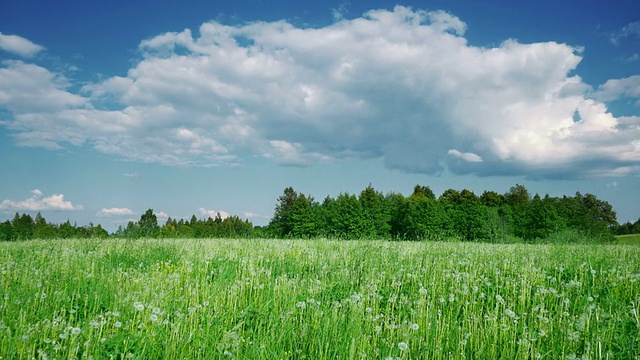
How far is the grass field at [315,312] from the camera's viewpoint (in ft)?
13.4

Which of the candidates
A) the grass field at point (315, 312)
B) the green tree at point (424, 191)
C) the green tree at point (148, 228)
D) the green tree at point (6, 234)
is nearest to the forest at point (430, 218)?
the green tree at point (424, 191)

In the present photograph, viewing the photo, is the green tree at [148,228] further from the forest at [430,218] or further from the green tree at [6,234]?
the forest at [430,218]

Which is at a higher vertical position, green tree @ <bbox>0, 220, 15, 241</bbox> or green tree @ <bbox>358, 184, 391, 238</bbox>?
green tree @ <bbox>358, 184, 391, 238</bbox>

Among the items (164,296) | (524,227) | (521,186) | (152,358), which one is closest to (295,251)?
(164,296)

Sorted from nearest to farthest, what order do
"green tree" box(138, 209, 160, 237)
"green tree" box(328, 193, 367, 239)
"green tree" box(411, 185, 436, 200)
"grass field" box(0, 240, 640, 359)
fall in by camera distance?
"grass field" box(0, 240, 640, 359) < "green tree" box(138, 209, 160, 237) < "green tree" box(328, 193, 367, 239) < "green tree" box(411, 185, 436, 200)

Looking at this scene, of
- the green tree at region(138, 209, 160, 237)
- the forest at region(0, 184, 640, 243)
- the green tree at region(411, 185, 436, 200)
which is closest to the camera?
the green tree at region(138, 209, 160, 237)

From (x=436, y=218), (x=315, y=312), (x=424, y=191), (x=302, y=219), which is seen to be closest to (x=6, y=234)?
(x=315, y=312)

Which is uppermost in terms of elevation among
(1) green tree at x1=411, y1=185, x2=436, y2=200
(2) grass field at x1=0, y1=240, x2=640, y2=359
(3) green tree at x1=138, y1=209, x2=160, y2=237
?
(1) green tree at x1=411, y1=185, x2=436, y2=200

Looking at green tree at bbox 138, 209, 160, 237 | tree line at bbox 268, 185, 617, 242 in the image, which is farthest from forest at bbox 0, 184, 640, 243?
green tree at bbox 138, 209, 160, 237

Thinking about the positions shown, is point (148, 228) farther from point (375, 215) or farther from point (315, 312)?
point (375, 215)

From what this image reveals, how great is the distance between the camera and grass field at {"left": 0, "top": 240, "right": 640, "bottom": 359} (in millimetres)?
4078

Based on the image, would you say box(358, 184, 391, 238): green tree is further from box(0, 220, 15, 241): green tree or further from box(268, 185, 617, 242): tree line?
box(0, 220, 15, 241): green tree

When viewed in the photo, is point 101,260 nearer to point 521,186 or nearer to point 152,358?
point 152,358

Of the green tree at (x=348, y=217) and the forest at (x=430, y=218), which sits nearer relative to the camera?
the forest at (x=430, y=218)
